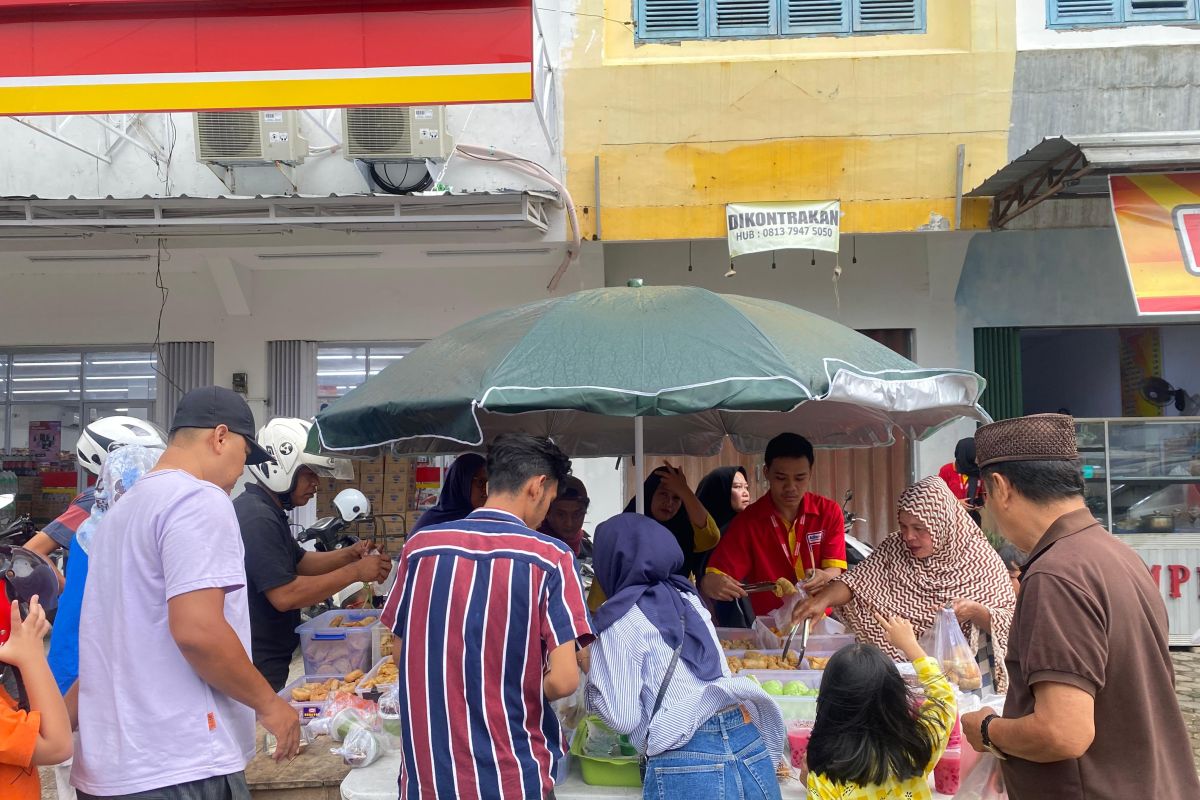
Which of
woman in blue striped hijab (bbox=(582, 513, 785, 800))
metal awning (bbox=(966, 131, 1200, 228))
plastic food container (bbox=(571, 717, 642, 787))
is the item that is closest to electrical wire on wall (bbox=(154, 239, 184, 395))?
metal awning (bbox=(966, 131, 1200, 228))

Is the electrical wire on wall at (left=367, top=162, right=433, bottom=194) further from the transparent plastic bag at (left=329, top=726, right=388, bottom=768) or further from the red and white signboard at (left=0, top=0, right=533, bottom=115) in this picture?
the transparent plastic bag at (left=329, top=726, right=388, bottom=768)

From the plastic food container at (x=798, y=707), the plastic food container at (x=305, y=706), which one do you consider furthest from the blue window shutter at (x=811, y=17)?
the plastic food container at (x=305, y=706)

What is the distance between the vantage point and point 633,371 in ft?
11.1

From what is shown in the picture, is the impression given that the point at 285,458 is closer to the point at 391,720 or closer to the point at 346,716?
the point at 346,716

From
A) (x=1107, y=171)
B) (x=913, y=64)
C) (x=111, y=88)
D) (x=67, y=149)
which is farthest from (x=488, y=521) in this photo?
(x=67, y=149)

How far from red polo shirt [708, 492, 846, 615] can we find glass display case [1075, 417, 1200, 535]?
15.0 ft

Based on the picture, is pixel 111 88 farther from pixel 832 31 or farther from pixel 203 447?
pixel 832 31

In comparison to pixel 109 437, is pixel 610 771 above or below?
below

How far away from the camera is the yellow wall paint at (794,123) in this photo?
8695mm

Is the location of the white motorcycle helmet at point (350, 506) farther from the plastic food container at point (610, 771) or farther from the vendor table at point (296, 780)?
the plastic food container at point (610, 771)

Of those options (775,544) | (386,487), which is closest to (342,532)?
(386,487)

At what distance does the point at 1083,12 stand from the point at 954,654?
23.4 feet

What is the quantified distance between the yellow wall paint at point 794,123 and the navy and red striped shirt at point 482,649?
6.43 m

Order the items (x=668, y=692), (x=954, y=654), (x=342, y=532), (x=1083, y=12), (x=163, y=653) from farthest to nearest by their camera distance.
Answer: (x=1083, y=12), (x=342, y=532), (x=954, y=654), (x=668, y=692), (x=163, y=653)
